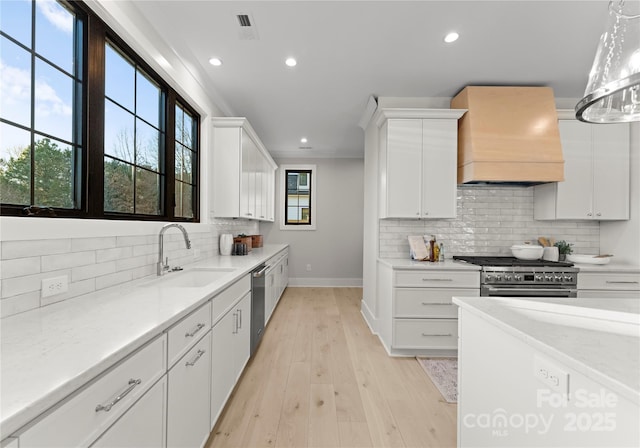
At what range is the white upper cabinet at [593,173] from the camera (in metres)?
3.03

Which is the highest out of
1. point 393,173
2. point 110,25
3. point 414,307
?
point 110,25

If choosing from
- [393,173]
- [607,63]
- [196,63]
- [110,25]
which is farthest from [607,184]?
[110,25]

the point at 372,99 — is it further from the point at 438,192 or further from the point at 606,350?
the point at 606,350

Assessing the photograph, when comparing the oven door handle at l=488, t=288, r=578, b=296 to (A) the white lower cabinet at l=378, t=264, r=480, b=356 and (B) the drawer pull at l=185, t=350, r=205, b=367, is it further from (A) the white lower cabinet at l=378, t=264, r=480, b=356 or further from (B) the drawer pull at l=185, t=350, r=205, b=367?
(B) the drawer pull at l=185, t=350, r=205, b=367

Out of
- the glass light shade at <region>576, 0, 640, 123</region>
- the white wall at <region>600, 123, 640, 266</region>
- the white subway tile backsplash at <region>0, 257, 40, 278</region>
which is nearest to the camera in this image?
the glass light shade at <region>576, 0, 640, 123</region>

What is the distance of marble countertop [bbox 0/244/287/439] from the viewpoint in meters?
0.60

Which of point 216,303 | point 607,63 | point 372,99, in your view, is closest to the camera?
point 607,63

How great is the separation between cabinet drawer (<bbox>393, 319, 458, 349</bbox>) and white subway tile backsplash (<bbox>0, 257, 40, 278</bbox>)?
2604 millimetres

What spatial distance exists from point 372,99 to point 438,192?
1320 millimetres

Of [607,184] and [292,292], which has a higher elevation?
[607,184]

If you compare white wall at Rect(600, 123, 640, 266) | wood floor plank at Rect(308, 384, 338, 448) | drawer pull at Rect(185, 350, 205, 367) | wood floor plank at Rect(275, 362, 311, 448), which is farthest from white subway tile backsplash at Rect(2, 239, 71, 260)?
white wall at Rect(600, 123, 640, 266)

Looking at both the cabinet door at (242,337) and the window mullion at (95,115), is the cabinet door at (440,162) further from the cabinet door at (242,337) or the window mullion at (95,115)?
the window mullion at (95,115)

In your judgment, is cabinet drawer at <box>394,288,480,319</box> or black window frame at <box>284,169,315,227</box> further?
black window frame at <box>284,169,315,227</box>

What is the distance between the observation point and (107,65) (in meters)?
1.79
